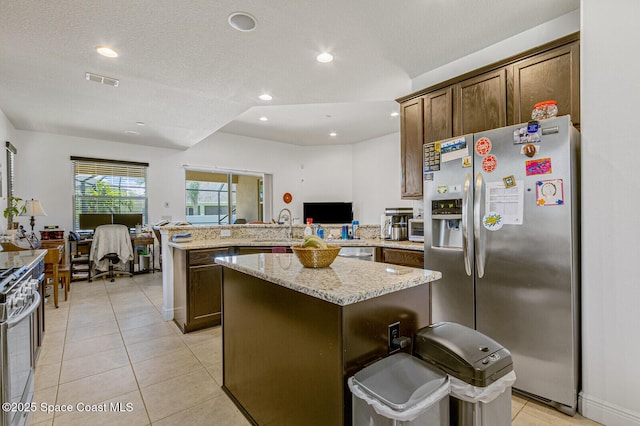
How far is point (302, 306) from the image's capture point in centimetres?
140

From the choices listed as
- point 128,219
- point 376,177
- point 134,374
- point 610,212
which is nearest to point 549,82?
point 610,212

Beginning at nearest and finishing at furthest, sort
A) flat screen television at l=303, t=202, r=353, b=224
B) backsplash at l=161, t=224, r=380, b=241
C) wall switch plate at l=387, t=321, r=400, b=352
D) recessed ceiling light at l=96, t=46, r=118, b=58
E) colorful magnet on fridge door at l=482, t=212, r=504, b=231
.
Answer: wall switch plate at l=387, t=321, r=400, b=352 → colorful magnet on fridge door at l=482, t=212, r=504, b=231 → recessed ceiling light at l=96, t=46, r=118, b=58 → backsplash at l=161, t=224, r=380, b=241 → flat screen television at l=303, t=202, r=353, b=224

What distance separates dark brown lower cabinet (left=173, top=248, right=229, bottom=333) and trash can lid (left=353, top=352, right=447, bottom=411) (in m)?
2.54

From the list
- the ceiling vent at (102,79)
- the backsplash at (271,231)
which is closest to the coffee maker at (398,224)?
the backsplash at (271,231)

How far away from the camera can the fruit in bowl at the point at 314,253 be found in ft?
5.63

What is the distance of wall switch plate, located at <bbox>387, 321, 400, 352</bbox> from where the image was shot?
1.36m

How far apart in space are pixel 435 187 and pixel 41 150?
672 centimetres

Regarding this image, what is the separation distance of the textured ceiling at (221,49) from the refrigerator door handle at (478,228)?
1.25 meters

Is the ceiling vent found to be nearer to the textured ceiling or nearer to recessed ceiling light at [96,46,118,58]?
the textured ceiling

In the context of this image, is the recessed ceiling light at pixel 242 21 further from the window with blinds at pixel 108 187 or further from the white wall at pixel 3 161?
the window with blinds at pixel 108 187

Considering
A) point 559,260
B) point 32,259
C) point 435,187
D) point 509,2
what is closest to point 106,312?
point 32,259

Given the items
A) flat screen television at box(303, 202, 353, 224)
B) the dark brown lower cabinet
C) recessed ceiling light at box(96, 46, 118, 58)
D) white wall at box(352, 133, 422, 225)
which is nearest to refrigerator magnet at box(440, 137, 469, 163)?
the dark brown lower cabinet

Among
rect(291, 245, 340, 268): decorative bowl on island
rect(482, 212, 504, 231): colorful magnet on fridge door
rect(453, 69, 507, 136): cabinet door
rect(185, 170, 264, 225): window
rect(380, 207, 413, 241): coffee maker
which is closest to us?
rect(291, 245, 340, 268): decorative bowl on island

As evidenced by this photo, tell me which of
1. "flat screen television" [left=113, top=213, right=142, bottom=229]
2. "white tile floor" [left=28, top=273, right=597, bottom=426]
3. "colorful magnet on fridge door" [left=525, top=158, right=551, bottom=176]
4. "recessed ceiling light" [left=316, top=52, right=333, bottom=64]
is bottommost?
"white tile floor" [left=28, top=273, right=597, bottom=426]
